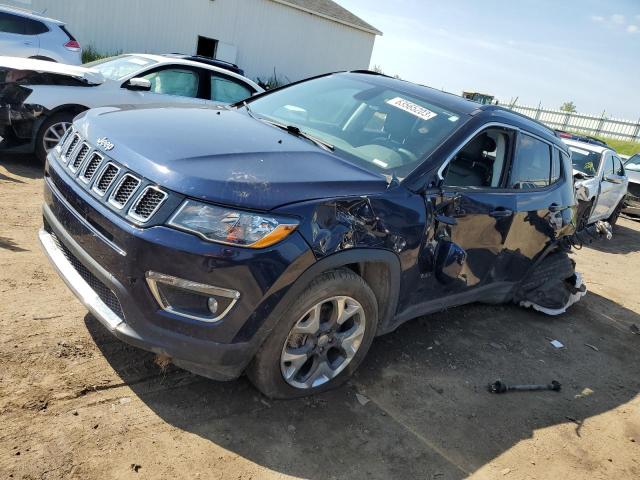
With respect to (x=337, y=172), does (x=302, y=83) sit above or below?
above

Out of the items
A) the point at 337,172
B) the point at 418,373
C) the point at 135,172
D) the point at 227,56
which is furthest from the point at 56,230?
the point at 227,56

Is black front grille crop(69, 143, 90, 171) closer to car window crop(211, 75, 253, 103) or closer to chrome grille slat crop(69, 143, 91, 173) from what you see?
chrome grille slat crop(69, 143, 91, 173)

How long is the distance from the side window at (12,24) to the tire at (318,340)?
37.5 ft

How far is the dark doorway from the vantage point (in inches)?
853

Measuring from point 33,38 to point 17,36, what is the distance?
29cm

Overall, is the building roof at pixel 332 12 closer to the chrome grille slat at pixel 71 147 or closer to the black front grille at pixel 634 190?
the black front grille at pixel 634 190

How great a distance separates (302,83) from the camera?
4.56 m

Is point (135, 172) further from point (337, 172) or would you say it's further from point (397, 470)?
point (397, 470)

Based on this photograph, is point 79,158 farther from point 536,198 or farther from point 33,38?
point 33,38

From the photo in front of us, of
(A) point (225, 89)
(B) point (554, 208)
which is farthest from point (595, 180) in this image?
(A) point (225, 89)

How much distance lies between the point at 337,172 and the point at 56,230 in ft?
5.18

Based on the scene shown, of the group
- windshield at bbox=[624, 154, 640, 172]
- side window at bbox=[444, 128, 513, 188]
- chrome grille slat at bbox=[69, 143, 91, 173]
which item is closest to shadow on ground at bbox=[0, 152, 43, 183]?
chrome grille slat at bbox=[69, 143, 91, 173]

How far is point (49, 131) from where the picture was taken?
6.54 m

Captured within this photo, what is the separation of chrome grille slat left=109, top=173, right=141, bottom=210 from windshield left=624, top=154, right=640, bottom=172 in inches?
555
